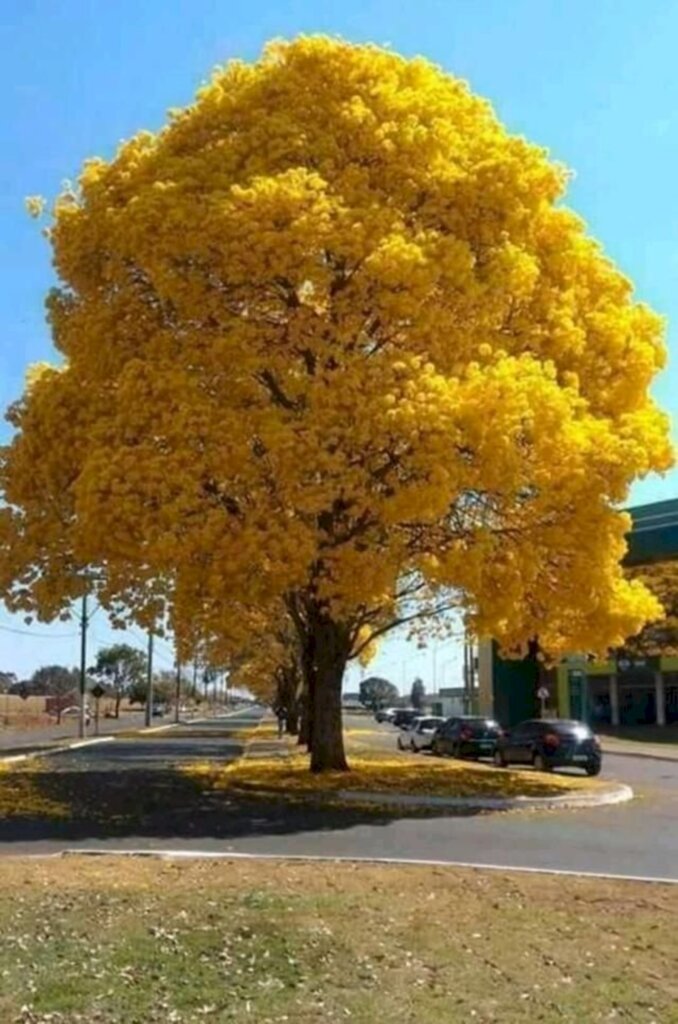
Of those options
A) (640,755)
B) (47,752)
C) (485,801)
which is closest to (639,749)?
(640,755)

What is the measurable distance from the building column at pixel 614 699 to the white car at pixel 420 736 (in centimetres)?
2915

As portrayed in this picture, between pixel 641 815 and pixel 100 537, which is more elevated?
pixel 100 537

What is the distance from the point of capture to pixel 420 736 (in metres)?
51.0

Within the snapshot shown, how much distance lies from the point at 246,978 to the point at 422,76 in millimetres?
19495

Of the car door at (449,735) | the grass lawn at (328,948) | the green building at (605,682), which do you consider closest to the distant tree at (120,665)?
the green building at (605,682)

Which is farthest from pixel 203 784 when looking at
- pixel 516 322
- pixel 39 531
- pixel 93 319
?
pixel 516 322

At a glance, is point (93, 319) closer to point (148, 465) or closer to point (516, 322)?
point (148, 465)

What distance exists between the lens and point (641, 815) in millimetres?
20094

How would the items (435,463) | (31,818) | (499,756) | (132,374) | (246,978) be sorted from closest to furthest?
1. (246,978)
2. (31,818)
3. (435,463)
4. (132,374)
5. (499,756)

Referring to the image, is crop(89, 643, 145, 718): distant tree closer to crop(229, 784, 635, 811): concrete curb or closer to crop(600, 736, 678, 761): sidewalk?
crop(600, 736, 678, 761): sidewalk

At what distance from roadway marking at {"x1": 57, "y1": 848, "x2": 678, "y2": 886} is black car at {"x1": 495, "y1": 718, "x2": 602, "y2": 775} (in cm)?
2053

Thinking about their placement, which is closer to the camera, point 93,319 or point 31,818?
point 31,818

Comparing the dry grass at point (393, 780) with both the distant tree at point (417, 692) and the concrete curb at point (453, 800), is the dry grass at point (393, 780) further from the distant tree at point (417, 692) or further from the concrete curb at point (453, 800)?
the distant tree at point (417, 692)

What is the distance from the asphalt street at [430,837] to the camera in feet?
46.2
